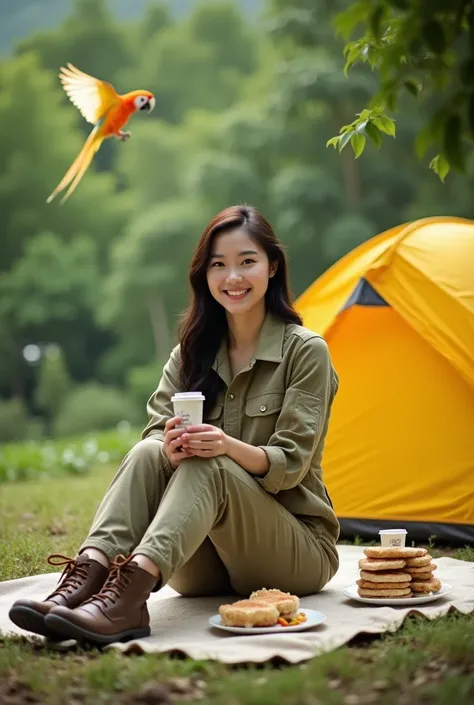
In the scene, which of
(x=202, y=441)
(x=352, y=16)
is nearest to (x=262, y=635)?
(x=202, y=441)

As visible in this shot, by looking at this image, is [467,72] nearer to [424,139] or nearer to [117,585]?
[424,139]

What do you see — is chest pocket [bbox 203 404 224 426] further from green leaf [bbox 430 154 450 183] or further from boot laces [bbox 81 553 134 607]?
green leaf [bbox 430 154 450 183]

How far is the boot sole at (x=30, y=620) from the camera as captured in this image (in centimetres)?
291

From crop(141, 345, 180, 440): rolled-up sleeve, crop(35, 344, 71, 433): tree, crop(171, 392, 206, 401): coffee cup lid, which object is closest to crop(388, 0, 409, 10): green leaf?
crop(171, 392, 206, 401): coffee cup lid

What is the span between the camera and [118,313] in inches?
749

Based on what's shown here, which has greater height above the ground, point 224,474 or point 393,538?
point 224,474

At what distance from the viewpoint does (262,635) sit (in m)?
2.99

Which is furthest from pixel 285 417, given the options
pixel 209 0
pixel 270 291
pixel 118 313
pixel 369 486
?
pixel 209 0

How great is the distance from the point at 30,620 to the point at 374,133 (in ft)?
5.75

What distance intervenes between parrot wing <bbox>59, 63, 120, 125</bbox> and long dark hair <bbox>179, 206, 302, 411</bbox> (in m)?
1.66

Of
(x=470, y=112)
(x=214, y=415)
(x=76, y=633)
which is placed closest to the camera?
(x=470, y=112)

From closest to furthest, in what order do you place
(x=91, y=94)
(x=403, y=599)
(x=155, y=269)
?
1. (x=403, y=599)
2. (x=91, y=94)
3. (x=155, y=269)

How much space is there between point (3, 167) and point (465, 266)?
16.5 meters

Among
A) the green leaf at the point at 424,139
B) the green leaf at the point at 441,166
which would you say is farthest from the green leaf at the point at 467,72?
the green leaf at the point at 441,166
